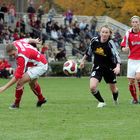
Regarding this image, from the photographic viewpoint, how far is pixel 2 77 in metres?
34.5

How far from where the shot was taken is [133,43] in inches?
624

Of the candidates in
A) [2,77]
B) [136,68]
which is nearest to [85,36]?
[2,77]

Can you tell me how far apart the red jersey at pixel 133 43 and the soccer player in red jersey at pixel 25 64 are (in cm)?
249

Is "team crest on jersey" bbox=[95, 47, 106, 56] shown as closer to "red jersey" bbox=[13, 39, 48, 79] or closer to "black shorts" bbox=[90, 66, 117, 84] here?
"black shorts" bbox=[90, 66, 117, 84]

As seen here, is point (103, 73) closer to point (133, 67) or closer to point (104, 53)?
point (104, 53)

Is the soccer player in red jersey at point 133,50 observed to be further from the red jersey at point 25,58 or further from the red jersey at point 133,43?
the red jersey at point 25,58

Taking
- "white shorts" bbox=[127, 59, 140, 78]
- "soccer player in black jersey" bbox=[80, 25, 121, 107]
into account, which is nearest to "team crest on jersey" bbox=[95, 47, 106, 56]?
"soccer player in black jersey" bbox=[80, 25, 121, 107]

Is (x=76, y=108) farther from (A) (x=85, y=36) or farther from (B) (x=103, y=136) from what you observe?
(A) (x=85, y=36)

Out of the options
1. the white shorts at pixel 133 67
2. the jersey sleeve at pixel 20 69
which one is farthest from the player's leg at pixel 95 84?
the jersey sleeve at pixel 20 69

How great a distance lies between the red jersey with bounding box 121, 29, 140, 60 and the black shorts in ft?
3.27

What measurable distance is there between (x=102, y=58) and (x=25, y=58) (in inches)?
83.7

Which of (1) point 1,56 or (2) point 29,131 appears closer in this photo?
(2) point 29,131

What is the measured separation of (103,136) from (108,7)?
34585 millimetres

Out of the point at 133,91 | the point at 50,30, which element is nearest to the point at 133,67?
the point at 133,91
